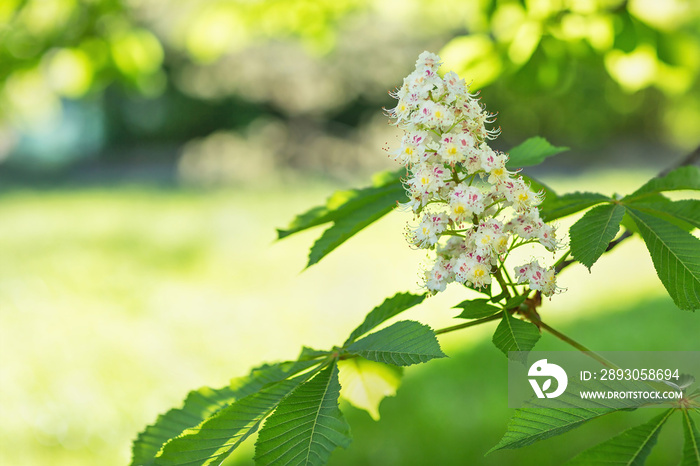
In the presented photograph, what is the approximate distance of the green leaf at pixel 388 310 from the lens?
967 millimetres

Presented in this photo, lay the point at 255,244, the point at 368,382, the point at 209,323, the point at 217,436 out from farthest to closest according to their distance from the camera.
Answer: the point at 255,244
the point at 209,323
the point at 368,382
the point at 217,436

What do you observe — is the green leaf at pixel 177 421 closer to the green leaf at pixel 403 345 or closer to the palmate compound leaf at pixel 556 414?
the green leaf at pixel 403 345

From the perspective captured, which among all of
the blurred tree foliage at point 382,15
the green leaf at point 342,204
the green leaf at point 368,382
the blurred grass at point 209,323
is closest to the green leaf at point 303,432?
the green leaf at point 342,204

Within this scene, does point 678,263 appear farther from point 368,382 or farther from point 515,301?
point 368,382

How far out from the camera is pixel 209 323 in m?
4.46

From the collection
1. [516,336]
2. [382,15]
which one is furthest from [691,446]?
[382,15]

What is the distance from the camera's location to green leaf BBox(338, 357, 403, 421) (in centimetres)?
131

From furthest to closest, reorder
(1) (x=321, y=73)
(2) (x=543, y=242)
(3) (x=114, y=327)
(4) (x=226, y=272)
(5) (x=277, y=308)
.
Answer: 1. (1) (x=321, y=73)
2. (4) (x=226, y=272)
3. (5) (x=277, y=308)
4. (3) (x=114, y=327)
5. (2) (x=543, y=242)

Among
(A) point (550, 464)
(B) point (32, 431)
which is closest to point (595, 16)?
(A) point (550, 464)

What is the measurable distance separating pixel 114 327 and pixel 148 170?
7.29 m

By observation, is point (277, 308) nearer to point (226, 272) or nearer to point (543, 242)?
point (226, 272)

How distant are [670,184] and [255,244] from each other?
5438 mm

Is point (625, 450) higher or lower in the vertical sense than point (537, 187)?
lower

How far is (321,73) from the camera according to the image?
10.2 m
